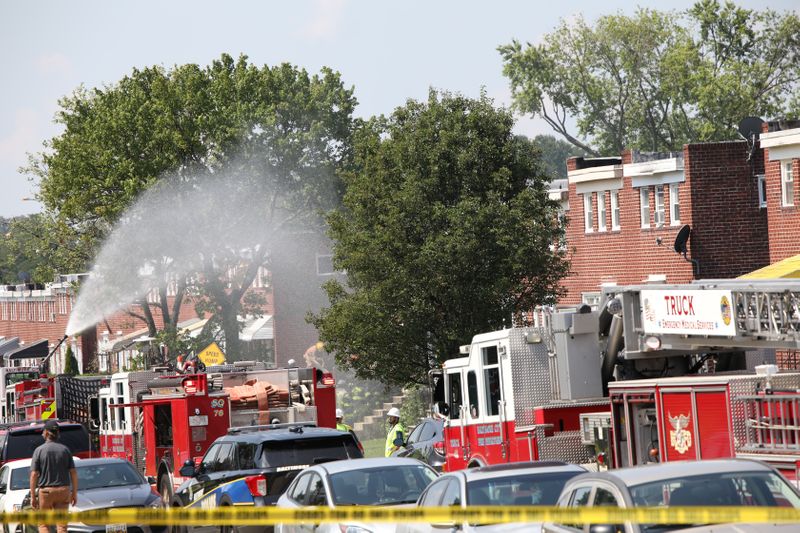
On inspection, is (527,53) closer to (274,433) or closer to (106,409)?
(106,409)

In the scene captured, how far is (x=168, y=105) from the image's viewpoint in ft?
161

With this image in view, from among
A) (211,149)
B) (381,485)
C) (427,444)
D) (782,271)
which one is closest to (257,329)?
(211,149)

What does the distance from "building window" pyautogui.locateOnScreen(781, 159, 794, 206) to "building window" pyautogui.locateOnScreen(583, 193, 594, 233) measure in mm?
8983

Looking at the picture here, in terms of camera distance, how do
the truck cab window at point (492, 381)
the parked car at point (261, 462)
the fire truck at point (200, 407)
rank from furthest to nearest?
the fire truck at point (200, 407)
the truck cab window at point (492, 381)
the parked car at point (261, 462)

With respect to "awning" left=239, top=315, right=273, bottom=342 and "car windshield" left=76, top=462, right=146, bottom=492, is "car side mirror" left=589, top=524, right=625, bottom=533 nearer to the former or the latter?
"car windshield" left=76, top=462, right=146, bottom=492

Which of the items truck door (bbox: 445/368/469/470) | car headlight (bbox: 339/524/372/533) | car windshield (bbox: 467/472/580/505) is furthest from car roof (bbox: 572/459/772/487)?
truck door (bbox: 445/368/469/470)

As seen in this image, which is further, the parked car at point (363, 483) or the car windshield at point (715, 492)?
the parked car at point (363, 483)

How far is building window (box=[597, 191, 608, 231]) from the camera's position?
39.6 m

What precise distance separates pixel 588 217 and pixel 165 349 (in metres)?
20.7

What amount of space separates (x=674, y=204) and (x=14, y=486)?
22.1 m

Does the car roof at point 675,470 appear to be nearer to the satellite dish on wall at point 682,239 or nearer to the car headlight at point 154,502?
the car headlight at point 154,502

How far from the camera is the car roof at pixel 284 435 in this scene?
1652cm

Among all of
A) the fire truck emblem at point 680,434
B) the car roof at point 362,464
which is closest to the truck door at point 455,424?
the fire truck emblem at point 680,434

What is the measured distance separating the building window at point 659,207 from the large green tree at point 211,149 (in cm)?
1641
